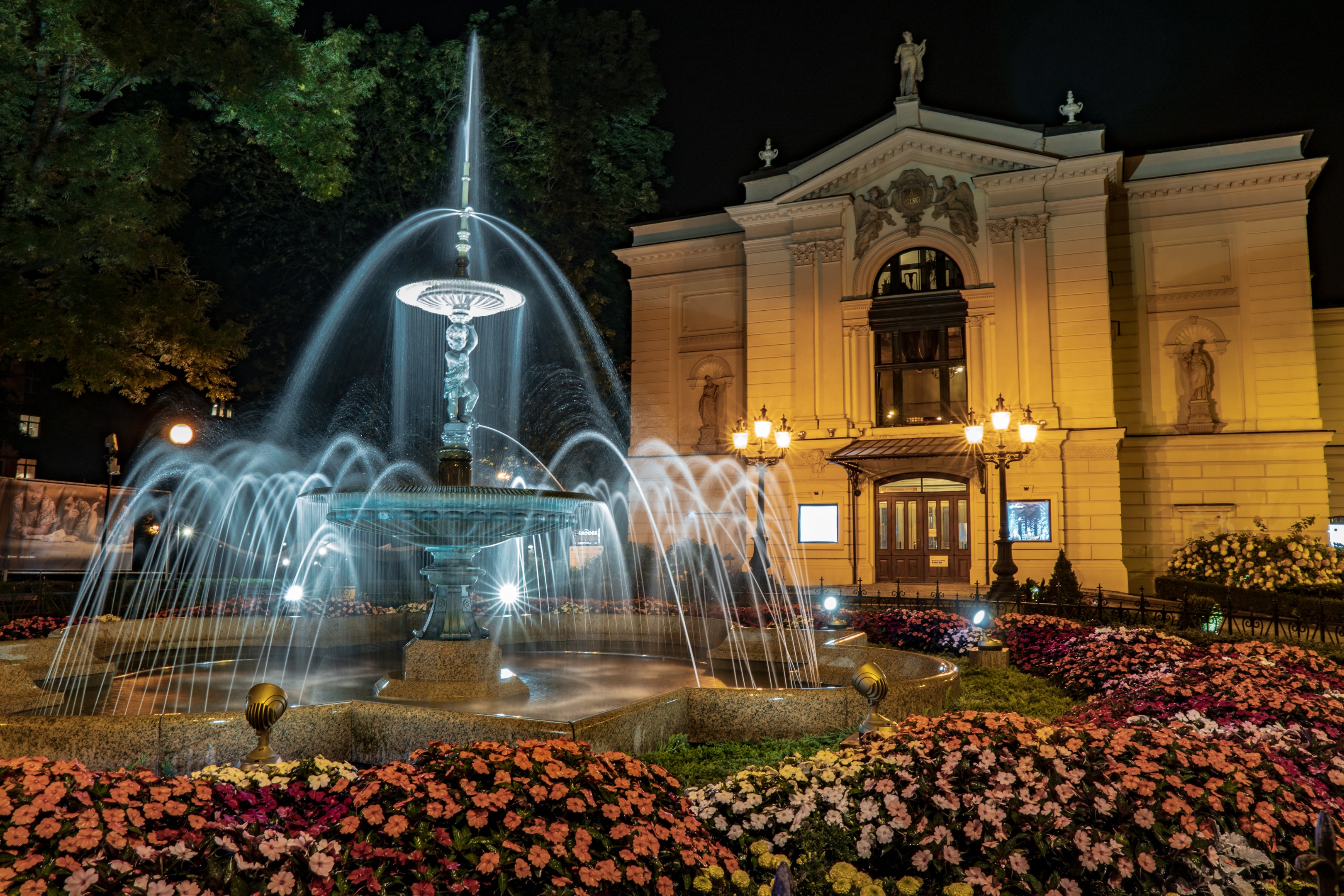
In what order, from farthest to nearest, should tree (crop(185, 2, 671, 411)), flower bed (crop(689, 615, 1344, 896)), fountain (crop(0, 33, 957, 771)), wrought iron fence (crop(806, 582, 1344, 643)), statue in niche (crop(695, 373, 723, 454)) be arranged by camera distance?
statue in niche (crop(695, 373, 723, 454)) < tree (crop(185, 2, 671, 411)) < wrought iron fence (crop(806, 582, 1344, 643)) < fountain (crop(0, 33, 957, 771)) < flower bed (crop(689, 615, 1344, 896))

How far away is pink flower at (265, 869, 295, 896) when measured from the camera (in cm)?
314

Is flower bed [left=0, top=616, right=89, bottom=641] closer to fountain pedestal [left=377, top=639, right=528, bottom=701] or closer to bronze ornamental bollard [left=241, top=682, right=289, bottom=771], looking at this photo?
fountain pedestal [left=377, top=639, right=528, bottom=701]

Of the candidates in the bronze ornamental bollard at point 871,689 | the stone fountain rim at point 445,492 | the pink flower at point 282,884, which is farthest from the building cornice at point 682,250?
the pink flower at point 282,884

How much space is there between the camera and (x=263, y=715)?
5137mm

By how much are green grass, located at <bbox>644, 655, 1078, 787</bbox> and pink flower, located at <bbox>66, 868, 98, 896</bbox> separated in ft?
11.1

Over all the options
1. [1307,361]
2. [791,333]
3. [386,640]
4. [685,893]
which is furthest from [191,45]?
[1307,361]

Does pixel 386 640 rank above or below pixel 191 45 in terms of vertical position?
below

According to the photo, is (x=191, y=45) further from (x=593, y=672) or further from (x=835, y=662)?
A: (x=835, y=662)

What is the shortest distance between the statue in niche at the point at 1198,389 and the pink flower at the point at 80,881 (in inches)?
1165

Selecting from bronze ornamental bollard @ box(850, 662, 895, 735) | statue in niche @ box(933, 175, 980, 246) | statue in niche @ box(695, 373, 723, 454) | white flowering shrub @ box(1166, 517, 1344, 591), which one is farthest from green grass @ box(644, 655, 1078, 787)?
statue in niche @ box(695, 373, 723, 454)

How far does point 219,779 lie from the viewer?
13.5 feet

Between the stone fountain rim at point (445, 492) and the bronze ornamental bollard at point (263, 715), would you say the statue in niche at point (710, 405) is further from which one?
the bronze ornamental bollard at point (263, 715)

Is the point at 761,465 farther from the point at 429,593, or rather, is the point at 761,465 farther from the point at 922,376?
the point at 922,376

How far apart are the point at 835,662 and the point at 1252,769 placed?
4925 millimetres
